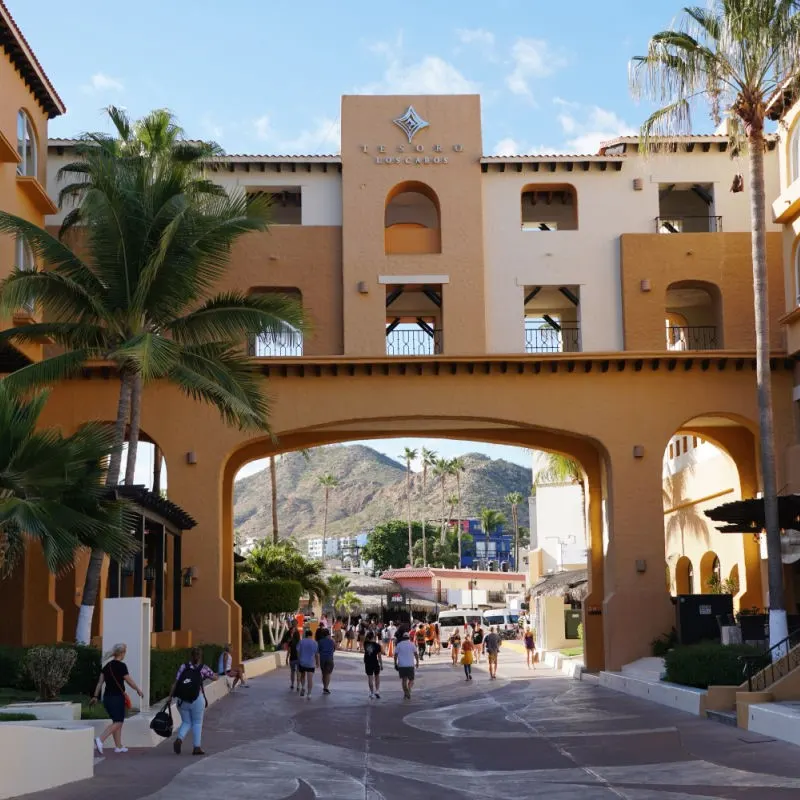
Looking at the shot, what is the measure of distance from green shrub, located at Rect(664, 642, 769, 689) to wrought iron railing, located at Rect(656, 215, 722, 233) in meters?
13.5

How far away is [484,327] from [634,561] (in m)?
6.99

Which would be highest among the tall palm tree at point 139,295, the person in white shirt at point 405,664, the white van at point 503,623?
the tall palm tree at point 139,295

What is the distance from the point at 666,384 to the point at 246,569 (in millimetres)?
21786

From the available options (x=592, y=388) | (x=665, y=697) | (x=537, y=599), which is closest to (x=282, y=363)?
(x=592, y=388)

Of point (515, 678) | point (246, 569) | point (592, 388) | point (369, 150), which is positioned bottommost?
point (515, 678)

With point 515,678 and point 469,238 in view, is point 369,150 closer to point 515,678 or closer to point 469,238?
point 469,238

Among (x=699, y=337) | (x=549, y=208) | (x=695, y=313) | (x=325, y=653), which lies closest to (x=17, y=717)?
(x=325, y=653)

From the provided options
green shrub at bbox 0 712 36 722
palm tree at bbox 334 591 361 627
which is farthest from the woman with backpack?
palm tree at bbox 334 591 361 627

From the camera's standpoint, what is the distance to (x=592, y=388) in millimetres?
31250

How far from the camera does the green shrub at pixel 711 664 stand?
68.7 feet

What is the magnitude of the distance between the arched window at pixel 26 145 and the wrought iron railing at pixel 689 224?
15.9m

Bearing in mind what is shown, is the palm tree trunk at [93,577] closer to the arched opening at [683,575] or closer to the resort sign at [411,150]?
the resort sign at [411,150]

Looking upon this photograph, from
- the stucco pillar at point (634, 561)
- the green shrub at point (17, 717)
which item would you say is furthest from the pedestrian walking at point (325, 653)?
the green shrub at point (17, 717)

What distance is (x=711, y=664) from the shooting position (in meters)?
21.5
